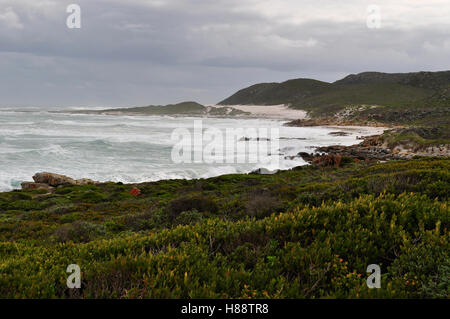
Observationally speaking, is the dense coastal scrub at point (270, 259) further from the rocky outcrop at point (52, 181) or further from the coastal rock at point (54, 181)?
the coastal rock at point (54, 181)

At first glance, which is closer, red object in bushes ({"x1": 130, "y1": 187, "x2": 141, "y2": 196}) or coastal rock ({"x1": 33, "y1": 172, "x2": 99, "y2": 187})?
red object in bushes ({"x1": 130, "y1": 187, "x2": 141, "y2": 196})

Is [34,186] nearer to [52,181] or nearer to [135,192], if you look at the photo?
[52,181]

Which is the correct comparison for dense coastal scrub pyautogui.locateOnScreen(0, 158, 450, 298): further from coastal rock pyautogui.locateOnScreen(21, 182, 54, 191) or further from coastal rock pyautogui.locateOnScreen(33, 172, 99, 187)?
coastal rock pyautogui.locateOnScreen(33, 172, 99, 187)

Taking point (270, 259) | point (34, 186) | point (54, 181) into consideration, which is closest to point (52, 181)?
point (54, 181)

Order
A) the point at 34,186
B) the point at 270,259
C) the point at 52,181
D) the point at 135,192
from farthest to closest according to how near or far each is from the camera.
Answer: the point at 52,181 < the point at 34,186 < the point at 135,192 < the point at 270,259

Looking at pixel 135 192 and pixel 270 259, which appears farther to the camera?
pixel 135 192

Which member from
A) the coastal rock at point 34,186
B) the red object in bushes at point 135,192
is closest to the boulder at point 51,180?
the coastal rock at point 34,186

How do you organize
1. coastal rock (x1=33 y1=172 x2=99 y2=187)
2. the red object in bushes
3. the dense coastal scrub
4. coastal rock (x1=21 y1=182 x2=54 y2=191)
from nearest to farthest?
the dense coastal scrub
the red object in bushes
coastal rock (x1=21 y1=182 x2=54 y2=191)
coastal rock (x1=33 y1=172 x2=99 y2=187)

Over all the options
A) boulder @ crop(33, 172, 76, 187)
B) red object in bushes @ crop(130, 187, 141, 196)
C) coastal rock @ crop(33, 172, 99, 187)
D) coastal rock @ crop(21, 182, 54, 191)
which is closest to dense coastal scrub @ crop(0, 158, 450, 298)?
→ red object in bushes @ crop(130, 187, 141, 196)

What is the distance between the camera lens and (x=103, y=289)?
3904mm
